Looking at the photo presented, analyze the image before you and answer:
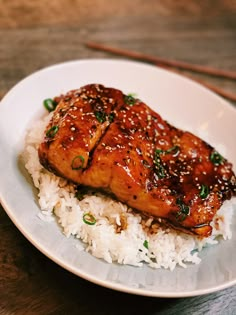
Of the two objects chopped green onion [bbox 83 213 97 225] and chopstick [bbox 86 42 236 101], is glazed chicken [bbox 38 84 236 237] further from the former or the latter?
chopstick [bbox 86 42 236 101]

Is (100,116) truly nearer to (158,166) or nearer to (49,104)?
(158,166)

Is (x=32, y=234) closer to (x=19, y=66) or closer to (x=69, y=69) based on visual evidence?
(x=69, y=69)

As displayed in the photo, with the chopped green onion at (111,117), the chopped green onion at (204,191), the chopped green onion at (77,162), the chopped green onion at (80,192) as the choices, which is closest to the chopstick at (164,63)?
the chopped green onion at (111,117)

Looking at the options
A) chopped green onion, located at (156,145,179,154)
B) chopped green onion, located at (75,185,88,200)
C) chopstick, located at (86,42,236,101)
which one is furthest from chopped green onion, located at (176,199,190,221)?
chopstick, located at (86,42,236,101)

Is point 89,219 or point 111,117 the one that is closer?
point 89,219

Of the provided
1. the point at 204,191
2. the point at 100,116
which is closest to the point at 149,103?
the point at 100,116

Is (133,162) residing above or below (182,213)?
above
